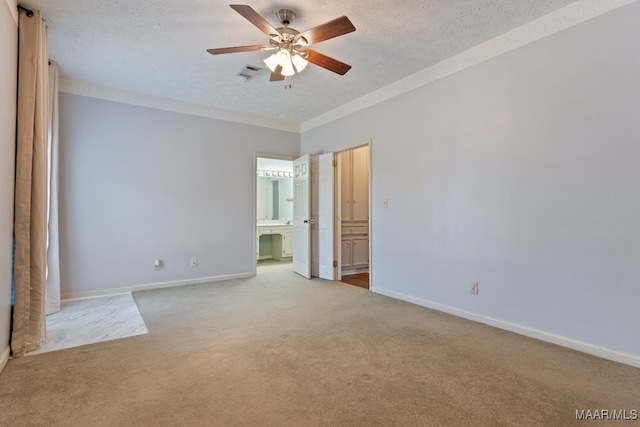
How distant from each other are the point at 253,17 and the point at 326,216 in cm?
342

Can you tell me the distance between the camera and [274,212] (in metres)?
8.29

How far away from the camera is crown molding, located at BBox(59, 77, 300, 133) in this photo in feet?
13.7

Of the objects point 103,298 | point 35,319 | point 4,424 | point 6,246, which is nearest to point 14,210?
point 6,246

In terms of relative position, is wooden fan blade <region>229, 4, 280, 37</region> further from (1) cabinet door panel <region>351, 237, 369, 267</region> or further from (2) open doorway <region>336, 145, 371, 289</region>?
(1) cabinet door panel <region>351, 237, 369, 267</region>

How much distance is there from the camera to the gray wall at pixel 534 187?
7.86 ft

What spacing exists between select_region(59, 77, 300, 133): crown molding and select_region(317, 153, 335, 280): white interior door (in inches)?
47.7

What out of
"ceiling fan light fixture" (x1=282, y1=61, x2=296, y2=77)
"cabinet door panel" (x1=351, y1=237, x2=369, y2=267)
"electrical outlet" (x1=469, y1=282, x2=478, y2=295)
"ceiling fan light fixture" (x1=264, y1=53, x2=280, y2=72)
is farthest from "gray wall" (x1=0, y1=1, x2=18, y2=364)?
"cabinet door panel" (x1=351, y1=237, x2=369, y2=267)

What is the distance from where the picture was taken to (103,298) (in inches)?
165

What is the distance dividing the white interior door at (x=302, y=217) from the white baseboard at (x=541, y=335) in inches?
82.8

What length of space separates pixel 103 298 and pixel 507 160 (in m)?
5.02

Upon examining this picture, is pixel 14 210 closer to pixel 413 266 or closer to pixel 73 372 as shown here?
pixel 73 372

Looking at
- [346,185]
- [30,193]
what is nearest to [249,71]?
[30,193]

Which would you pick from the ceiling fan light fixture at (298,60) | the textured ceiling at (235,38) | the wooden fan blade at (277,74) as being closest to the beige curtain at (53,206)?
the textured ceiling at (235,38)

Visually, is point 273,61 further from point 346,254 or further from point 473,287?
point 346,254
